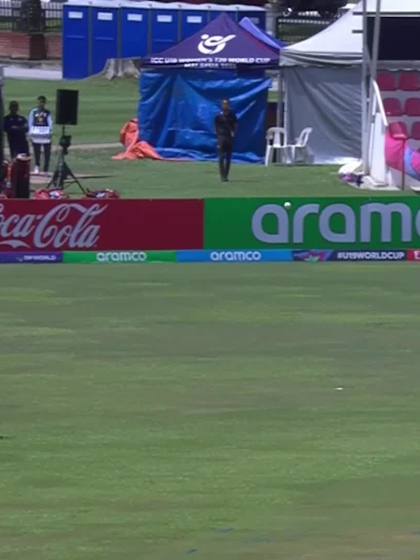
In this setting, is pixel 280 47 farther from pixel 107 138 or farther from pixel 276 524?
pixel 276 524

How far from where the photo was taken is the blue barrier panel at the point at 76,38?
2525 inches

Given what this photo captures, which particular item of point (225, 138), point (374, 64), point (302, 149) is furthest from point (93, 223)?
point (302, 149)

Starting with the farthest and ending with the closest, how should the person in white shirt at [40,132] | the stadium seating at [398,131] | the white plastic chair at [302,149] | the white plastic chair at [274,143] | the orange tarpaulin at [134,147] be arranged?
the orange tarpaulin at [134,147] < the white plastic chair at [274,143] < the white plastic chair at [302,149] < the person in white shirt at [40,132] < the stadium seating at [398,131]

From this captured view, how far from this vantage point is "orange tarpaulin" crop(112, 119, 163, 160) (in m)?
44.5

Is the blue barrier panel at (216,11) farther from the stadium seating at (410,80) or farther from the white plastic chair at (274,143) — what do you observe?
the stadium seating at (410,80)

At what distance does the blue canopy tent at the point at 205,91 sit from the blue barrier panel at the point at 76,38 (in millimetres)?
19641

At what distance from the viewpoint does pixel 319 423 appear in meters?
14.0

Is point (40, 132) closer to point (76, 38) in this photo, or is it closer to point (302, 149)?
point (302, 149)

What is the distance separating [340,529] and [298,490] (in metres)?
1.45

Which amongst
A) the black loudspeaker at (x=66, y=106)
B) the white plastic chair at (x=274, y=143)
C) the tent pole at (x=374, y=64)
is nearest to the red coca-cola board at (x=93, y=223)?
the black loudspeaker at (x=66, y=106)

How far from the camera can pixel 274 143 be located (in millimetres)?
43344

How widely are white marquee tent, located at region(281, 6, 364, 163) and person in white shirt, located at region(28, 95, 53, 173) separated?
616 centimetres

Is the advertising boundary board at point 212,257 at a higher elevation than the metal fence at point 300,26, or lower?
lower

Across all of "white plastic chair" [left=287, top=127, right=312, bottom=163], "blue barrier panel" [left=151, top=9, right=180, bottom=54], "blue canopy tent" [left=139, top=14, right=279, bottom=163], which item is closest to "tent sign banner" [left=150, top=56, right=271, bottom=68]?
"blue canopy tent" [left=139, top=14, right=279, bottom=163]
